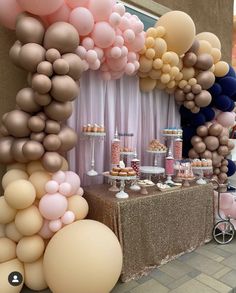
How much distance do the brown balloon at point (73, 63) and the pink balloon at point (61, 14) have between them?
28cm

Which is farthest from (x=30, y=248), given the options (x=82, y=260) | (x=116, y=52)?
(x=116, y=52)

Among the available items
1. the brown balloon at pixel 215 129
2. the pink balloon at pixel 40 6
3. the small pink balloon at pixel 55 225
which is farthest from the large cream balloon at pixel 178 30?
the small pink balloon at pixel 55 225

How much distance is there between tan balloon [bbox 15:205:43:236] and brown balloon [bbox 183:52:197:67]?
6.52 feet

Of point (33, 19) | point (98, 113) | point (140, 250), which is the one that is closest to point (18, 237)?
point (140, 250)

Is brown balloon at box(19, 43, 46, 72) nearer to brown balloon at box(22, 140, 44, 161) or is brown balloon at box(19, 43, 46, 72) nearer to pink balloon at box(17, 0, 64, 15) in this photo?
pink balloon at box(17, 0, 64, 15)

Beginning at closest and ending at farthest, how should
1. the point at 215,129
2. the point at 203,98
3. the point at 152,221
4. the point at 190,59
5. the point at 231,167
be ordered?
the point at 152,221
the point at 190,59
the point at 203,98
the point at 215,129
the point at 231,167

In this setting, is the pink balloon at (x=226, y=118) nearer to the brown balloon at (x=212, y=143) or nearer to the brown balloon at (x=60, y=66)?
Answer: the brown balloon at (x=212, y=143)

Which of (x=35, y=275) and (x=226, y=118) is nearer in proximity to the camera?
(x=35, y=275)

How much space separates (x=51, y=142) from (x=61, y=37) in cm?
68

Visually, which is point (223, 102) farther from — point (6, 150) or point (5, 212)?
point (5, 212)

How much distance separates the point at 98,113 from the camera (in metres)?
2.44

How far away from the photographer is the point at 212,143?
290cm

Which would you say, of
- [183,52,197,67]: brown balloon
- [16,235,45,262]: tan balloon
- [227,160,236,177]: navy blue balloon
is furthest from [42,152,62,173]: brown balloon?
[227,160,236,177]: navy blue balloon

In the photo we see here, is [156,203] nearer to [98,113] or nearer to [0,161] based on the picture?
[98,113]
